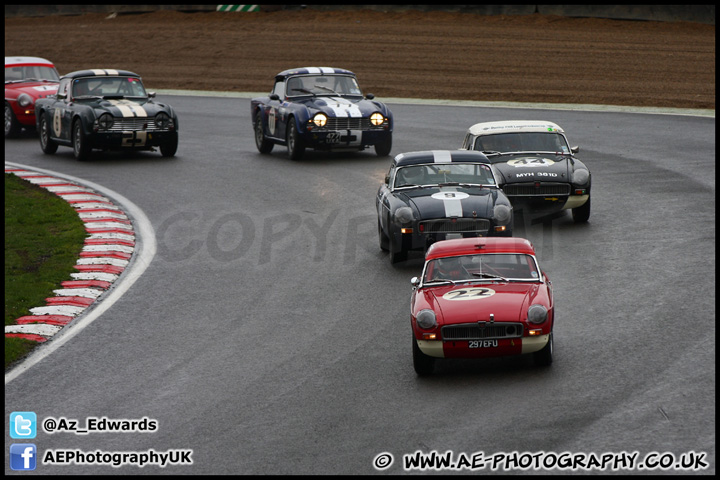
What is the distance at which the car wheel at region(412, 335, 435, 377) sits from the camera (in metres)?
9.26

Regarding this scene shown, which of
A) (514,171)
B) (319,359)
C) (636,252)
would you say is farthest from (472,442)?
(514,171)

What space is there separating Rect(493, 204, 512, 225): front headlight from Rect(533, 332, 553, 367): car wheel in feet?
12.9

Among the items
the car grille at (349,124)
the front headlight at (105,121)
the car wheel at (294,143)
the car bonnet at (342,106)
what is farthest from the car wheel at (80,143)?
the car grille at (349,124)

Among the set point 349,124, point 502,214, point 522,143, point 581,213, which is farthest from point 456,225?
point 349,124

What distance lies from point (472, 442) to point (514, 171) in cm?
814

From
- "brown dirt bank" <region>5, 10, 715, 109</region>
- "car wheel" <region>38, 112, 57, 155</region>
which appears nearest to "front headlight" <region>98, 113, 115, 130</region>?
"car wheel" <region>38, 112, 57, 155</region>

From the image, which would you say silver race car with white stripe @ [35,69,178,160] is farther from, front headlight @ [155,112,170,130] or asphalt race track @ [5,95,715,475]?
asphalt race track @ [5,95,715,475]

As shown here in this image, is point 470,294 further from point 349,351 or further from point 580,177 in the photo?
point 580,177

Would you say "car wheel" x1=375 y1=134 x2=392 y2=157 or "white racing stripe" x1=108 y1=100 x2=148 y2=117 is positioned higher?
"white racing stripe" x1=108 y1=100 x2=148 y2=117

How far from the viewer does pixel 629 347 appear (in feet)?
32.0

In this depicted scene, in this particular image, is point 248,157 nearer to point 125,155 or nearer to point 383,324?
point 125,155

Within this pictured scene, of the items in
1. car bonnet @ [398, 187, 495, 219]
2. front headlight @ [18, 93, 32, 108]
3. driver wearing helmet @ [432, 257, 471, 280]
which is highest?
front headlight @ [18, 93, 32, 108]

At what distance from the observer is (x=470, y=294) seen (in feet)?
31.4

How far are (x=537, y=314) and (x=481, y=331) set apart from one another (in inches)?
19.7
